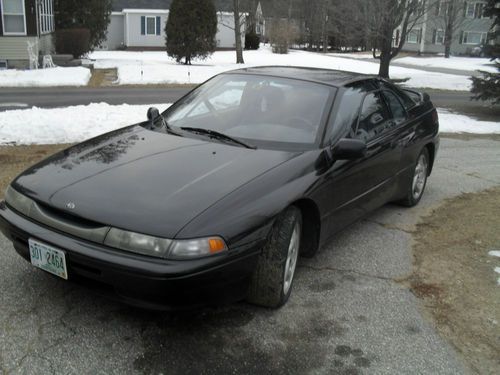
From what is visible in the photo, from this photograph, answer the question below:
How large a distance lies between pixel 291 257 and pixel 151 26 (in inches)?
1566

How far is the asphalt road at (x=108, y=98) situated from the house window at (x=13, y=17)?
6379 mm

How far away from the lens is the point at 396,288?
12.9 feet

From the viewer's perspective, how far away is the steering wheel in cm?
407

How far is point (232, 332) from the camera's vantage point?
3180 mm

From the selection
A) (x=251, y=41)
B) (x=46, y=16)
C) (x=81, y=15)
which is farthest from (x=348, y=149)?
(x=251, y=41)

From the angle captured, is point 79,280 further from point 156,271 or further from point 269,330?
point 269,330

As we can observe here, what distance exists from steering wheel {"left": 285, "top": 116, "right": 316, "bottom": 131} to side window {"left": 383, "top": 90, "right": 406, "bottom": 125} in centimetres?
138

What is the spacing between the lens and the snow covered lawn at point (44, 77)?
1773cm

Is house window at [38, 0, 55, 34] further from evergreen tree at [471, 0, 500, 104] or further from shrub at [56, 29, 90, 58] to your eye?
evergreen tree at [471, 0, 500, 104]

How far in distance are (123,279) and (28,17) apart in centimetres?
2186

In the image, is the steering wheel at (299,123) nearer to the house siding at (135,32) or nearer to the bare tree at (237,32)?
the bare tree at (237,32)

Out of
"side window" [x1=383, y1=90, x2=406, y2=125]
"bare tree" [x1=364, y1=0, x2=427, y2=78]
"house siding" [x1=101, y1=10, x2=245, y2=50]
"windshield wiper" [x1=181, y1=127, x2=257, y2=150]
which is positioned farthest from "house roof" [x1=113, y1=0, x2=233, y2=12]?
"windshield wiper" [x1=181, y1=127, x2=257, y2=150]

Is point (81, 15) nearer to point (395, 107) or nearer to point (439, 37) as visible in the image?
point (395, 107)

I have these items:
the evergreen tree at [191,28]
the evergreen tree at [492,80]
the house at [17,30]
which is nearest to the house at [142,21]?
the evergreen tree at [191,28]
